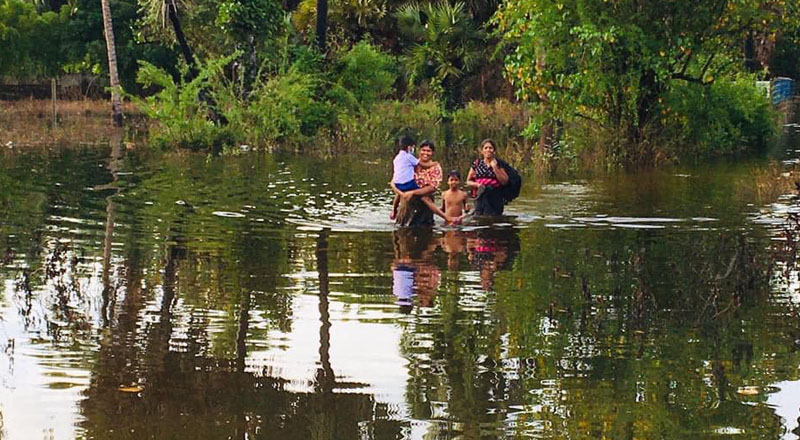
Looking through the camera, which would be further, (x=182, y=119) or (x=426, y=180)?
(x=182, y=119)

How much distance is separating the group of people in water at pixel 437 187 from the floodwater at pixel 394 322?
0.34m

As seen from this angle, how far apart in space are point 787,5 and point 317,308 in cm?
1735

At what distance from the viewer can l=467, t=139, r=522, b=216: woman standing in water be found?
1823 cm

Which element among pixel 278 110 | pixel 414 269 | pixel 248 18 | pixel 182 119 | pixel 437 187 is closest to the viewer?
pixel 414 269

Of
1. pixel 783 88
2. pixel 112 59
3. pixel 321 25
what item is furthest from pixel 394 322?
pixel 783 88

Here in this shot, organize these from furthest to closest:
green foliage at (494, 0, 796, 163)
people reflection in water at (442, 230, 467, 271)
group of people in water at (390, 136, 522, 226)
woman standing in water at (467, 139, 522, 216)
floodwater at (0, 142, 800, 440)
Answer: green foliage at (494, 0, 796, 163), woman standing in water at (467, 139, 522, 216), group of people in water at (390, 136, 522, 226), people reflection in water at (442, 230, 467, 271), floodwater at (0, 142, 800, 440)

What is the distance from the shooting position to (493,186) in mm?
18281

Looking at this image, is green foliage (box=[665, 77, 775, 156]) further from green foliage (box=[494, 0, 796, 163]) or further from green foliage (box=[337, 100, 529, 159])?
green foliage (box=[337, 100, 529, 159])

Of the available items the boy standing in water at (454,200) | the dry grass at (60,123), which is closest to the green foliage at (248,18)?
the dry grass at (60,123)

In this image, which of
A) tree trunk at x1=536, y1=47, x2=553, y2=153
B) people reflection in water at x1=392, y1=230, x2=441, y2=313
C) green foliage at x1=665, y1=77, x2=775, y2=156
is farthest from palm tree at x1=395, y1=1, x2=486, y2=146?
people reflection in water at x1=392, y1=230, x2=441, y2=313

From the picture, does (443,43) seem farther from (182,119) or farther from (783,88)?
(783,88)

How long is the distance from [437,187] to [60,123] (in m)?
26.7

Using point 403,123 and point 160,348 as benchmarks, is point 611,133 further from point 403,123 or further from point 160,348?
point 160,348

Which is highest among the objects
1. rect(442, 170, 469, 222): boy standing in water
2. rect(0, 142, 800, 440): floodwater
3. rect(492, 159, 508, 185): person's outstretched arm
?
rect(492, 159, 508, 185): person's outstretched arm
